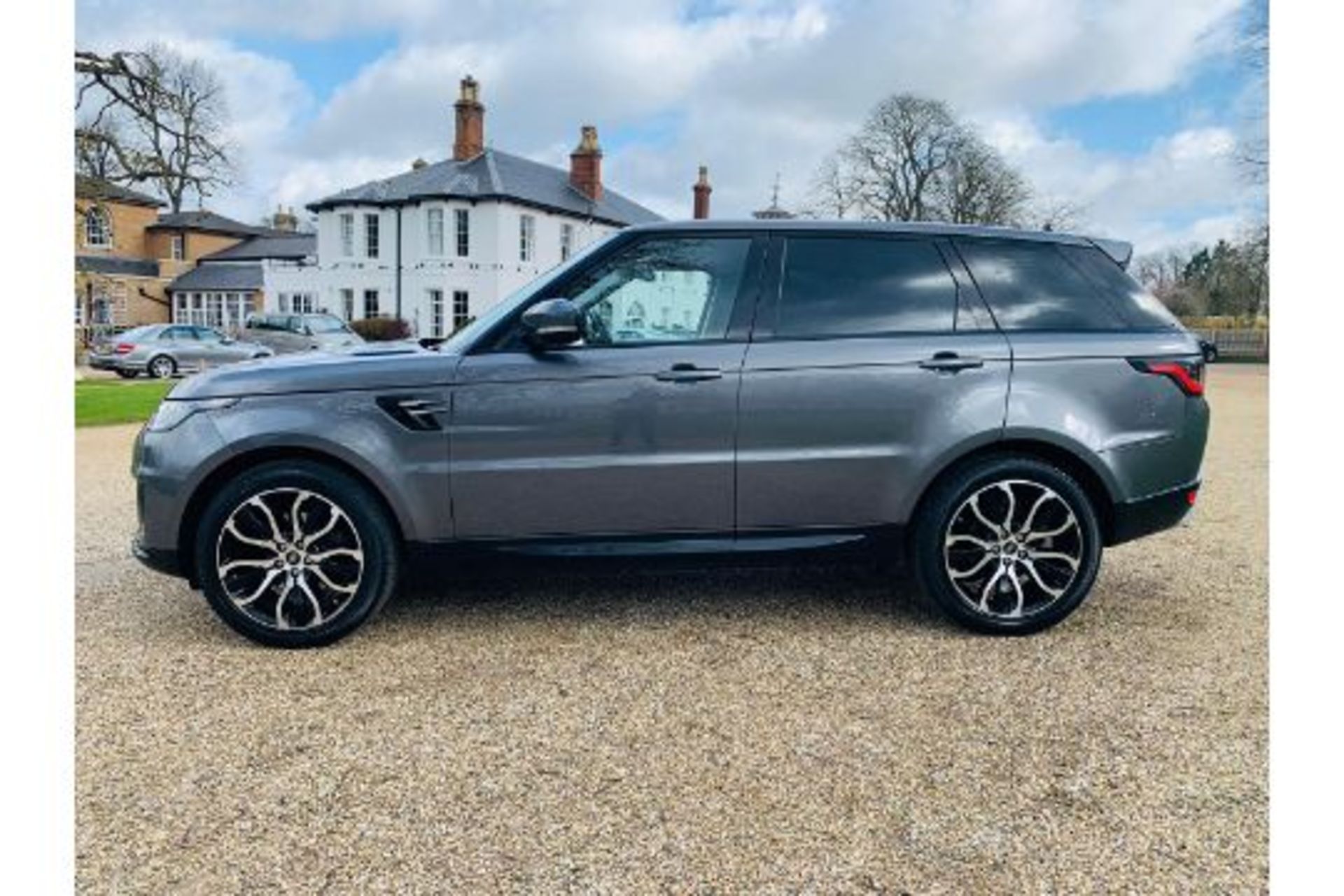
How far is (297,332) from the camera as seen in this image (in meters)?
25.1

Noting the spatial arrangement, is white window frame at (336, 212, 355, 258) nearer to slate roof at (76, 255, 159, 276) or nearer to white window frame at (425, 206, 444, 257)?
white window frame at (425, 206, 444, 257)

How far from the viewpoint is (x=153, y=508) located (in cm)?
383

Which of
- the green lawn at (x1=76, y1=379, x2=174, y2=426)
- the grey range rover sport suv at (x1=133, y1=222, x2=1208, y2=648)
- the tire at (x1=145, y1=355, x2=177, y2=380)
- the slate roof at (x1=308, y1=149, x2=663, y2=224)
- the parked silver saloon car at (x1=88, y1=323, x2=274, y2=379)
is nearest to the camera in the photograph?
the grey range rover sport suv at (x1=133, y1=222, x2=1208, y2=648)

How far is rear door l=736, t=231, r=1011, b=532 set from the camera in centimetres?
395

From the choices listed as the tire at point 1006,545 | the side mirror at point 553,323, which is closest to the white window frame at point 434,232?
the side mirror at point 553,323

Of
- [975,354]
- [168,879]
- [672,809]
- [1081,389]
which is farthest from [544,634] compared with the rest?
[1081,389]

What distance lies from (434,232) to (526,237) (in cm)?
369

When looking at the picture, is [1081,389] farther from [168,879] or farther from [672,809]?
[168,879]

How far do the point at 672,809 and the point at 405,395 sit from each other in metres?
2.08

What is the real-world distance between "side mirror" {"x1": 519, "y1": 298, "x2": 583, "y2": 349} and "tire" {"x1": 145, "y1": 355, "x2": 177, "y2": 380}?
23.4 metres

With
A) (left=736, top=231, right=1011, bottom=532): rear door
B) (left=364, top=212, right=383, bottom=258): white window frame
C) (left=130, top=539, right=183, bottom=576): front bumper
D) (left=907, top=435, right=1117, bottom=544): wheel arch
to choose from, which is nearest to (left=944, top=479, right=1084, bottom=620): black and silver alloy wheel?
(left=907, top=435, right=1117, bottom=544): wheel arch

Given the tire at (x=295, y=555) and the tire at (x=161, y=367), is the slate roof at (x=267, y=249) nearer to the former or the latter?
the tire at (x=161, y=367)

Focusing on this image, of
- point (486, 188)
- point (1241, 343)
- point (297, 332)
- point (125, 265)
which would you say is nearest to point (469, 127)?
point (486, 188)

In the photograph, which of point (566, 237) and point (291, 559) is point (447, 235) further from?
point (291, 559)
